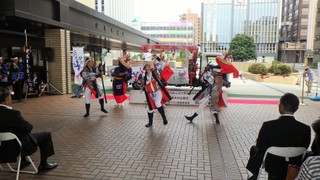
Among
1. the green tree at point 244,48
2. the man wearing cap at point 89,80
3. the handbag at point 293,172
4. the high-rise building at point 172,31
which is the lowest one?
the handbag at point 293,172

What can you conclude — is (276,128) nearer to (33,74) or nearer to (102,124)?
(102,124)

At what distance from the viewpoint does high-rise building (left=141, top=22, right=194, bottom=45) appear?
115688 mm

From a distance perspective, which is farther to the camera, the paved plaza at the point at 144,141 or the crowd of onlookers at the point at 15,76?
the crowd of onlookers at the point at 15,76

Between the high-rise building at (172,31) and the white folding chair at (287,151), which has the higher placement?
the high-rise building at (172,31)

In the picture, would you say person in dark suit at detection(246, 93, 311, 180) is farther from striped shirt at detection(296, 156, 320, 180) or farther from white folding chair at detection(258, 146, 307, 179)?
striped shirt at detection(296, 156, 320, 180)

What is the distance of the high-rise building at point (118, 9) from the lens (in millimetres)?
110769

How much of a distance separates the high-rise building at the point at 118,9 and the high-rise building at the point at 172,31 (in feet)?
40.9

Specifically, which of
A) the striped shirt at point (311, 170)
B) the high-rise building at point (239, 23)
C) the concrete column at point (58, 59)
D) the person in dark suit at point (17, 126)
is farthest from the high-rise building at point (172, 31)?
the striped shirt at point (311, 170)

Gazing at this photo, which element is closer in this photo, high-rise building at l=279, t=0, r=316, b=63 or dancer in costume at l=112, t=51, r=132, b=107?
dancer in costume at l=112, t=51, r=132, b=107

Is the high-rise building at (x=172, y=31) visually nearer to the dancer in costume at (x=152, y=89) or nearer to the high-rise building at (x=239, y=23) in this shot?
the high-rise building at (x=239, y=23)

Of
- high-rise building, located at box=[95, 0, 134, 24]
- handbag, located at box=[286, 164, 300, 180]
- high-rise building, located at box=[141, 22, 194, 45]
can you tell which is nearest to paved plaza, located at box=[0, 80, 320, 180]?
handbag, located at box=[286, 164, 300, 180]

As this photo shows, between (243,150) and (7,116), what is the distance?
421cm

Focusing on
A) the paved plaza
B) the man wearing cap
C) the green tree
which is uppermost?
the green tree

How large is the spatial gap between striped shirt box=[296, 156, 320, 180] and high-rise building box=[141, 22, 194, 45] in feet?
374
